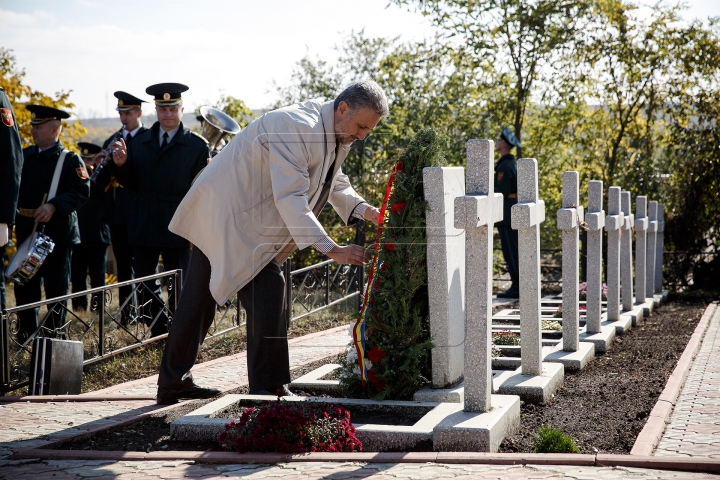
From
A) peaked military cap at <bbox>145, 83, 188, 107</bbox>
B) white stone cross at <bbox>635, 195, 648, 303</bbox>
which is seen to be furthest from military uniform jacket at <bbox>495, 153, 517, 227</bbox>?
peaked military cap at <bbox>145, 83, 188, 107</bbox>

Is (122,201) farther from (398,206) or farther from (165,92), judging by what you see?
(398,206)

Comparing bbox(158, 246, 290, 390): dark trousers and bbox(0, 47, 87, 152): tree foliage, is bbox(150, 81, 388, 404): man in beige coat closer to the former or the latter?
bbox(158, 246, 290, 390): dark trousers

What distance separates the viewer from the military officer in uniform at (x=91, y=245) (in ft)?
30.7

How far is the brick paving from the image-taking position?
12.9ft

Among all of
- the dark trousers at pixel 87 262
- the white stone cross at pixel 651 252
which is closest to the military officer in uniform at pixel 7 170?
the dark trousers at pixel 87 262

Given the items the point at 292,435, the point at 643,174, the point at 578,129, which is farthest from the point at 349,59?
the point at 292,435

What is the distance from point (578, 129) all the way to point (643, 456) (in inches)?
457

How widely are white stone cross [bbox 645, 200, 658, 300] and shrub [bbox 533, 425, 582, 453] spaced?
7976 millimetres

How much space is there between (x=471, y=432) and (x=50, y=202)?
191 inches

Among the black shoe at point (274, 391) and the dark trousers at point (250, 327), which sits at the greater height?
A: the dark trousers at point (250, 327)

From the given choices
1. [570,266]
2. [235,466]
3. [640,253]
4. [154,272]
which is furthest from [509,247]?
[235,466]

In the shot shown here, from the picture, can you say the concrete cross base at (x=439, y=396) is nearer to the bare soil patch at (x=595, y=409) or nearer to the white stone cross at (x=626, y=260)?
the bare soil patch at (x=595, y=409)

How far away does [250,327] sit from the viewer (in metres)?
4.77

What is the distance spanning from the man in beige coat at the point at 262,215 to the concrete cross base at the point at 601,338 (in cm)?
342
